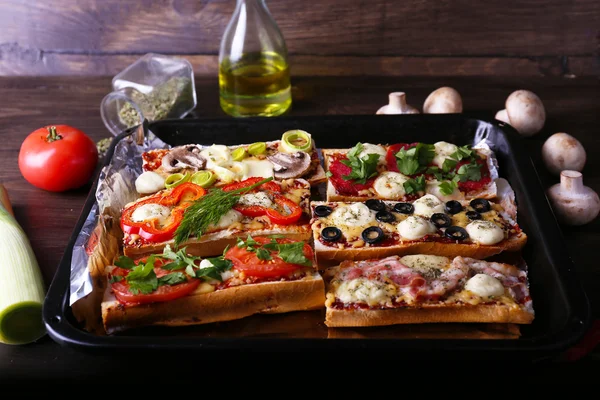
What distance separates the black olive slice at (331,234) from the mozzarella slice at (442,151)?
3.10 ft

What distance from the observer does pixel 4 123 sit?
518 cm

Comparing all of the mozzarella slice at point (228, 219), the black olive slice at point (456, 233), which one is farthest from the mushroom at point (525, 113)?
the mozzarella slice at point (228, 219)

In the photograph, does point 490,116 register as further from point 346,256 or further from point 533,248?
point 346,256

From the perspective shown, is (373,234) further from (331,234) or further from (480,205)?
(480,205)

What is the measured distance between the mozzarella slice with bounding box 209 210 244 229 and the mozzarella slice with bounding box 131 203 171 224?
28 centimetres

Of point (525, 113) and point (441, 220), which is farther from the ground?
point (525, 113)

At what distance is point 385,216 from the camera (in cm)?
373

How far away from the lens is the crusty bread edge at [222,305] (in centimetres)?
322

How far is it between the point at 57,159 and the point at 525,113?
3141 mm

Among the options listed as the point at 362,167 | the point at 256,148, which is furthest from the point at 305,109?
the point at 362,167

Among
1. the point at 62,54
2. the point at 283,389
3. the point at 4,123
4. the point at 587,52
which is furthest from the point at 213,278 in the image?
the point at 587,52

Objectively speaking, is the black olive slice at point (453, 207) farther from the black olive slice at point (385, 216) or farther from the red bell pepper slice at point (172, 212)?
the red bell pepper slice at point (172, 212)

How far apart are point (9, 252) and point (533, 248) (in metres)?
2.76

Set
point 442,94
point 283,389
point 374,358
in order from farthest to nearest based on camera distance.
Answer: point 442,94 < point 283,389 < point 374,358
